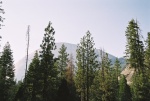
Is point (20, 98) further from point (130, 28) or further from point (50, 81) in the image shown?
point (130, 28)

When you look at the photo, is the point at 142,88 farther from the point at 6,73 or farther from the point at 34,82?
the point at 6,73

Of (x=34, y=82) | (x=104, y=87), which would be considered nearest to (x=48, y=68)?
(x=34, y=82)

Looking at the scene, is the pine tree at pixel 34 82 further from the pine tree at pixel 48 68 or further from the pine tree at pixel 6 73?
the pine tree at pixel 6 73

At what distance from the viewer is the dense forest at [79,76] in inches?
1540

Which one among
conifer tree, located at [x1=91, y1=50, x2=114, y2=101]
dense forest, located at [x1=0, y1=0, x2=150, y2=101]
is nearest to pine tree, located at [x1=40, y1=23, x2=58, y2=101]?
dense forest, located at [x1=0, y1=0, x2=150, y2=101]

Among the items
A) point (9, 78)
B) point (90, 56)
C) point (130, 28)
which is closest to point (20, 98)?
point (9, 78)

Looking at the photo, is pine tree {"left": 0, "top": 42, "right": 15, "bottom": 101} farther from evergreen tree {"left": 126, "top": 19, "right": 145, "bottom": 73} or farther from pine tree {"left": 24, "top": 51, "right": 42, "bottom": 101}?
evergreen tree {"left": 126, "top": 19, "right": 145, "bottom": 73}

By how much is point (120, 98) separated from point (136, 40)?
665 inches

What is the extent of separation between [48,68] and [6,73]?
568 inches

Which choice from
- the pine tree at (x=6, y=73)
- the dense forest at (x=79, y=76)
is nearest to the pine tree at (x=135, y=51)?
the dense forest at (x=79, y=76)

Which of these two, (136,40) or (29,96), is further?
(136,40)

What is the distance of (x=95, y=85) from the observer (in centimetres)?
5041

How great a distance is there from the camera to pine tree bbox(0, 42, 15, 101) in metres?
47.7

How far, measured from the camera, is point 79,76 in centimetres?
4606
